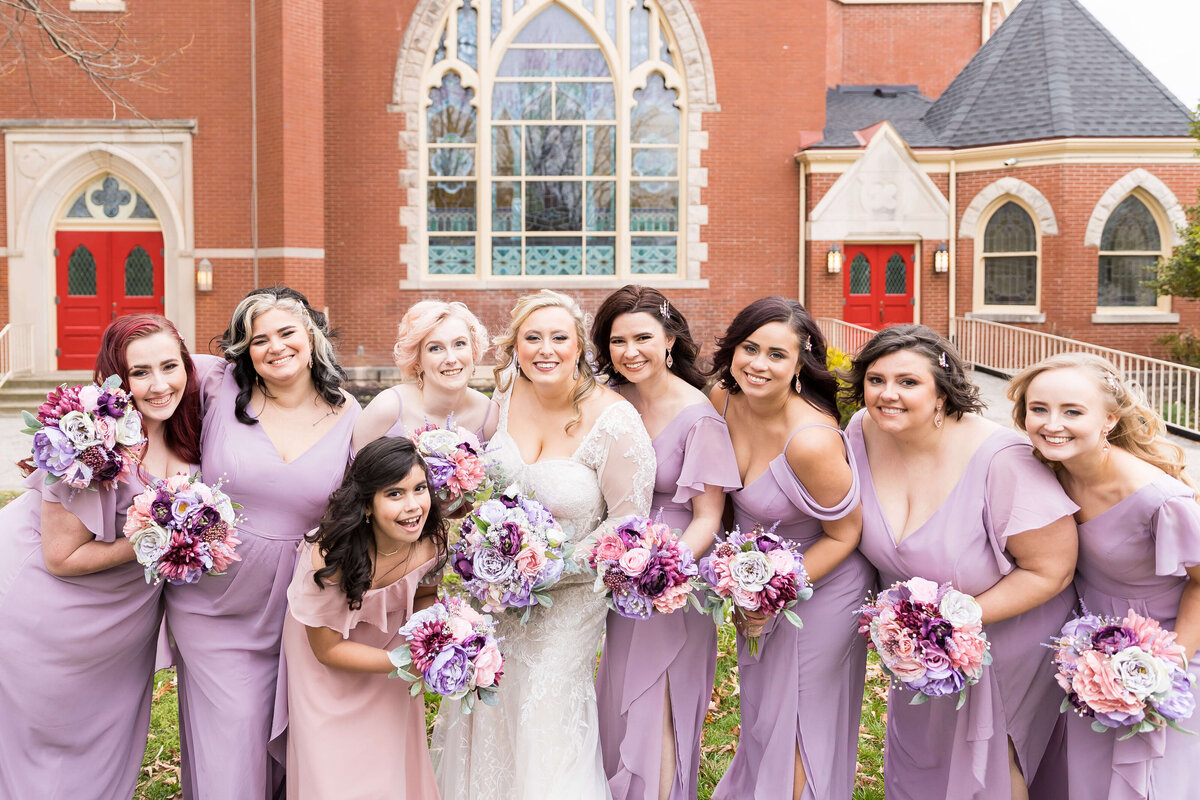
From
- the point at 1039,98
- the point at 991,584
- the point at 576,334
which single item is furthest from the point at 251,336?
the point at 1039,98

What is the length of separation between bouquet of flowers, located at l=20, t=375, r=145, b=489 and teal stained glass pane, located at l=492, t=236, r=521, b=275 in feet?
49.4

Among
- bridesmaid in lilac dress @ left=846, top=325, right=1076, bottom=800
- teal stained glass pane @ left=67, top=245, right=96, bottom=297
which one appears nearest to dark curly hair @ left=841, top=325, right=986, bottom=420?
bridesmaid in lilac dress @ left=846, top=325, right=1076, bottom=800

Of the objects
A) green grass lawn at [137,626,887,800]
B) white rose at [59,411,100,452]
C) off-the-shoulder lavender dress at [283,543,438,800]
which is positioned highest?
white rose at [59,411,100,452]

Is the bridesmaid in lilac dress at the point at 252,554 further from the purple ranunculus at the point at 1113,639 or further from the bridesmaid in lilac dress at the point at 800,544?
the purple ranunculus at the point at 1113,639

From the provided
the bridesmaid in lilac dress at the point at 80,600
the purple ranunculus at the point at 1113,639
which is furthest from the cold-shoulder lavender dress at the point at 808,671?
the bridesmaid in lilac dress at the point at 80,600

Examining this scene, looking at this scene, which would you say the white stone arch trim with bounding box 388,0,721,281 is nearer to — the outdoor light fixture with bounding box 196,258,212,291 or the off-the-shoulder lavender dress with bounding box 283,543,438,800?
the outdoor light fixture with bounding box 196,258,212,291

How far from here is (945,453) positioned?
3682mm

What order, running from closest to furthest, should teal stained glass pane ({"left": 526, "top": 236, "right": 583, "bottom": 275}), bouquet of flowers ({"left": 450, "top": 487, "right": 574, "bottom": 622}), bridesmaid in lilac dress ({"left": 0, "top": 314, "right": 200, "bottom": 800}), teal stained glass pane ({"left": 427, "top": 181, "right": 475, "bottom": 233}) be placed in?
bouquet of flowers ({"left": 450, "top": 487, "right": 574, "bottom": 622})
bridesmaid in lilac dress ({"left": 0, "top": 314, "right": 200, "bottom": 800})
teal stained glass pane ({"left": 427, "top": 181, "right": 475, "bottom": 233})
teal stained glass pane ({"left": 526, "top": 236, "right": 583, "bottom": 275})

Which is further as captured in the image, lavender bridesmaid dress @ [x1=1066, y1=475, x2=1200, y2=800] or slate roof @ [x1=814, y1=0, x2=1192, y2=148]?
slate roof @ [x1=814, y1=0, x2=1192, y2=148]

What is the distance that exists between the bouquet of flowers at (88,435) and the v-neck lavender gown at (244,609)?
1.15ft

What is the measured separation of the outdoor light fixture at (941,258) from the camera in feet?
60.0

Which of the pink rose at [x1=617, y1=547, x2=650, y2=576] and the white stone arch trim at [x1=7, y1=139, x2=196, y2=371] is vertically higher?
the white stone arch trim at [x1=7, y1=139, x2=196, y2=371]

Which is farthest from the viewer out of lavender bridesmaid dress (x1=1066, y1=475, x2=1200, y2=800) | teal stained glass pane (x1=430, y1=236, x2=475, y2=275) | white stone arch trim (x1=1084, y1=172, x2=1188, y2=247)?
teal stained glass pane (x1=430, y1=236, x2=475, y2=275)

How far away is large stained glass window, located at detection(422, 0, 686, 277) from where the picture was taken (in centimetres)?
1791
